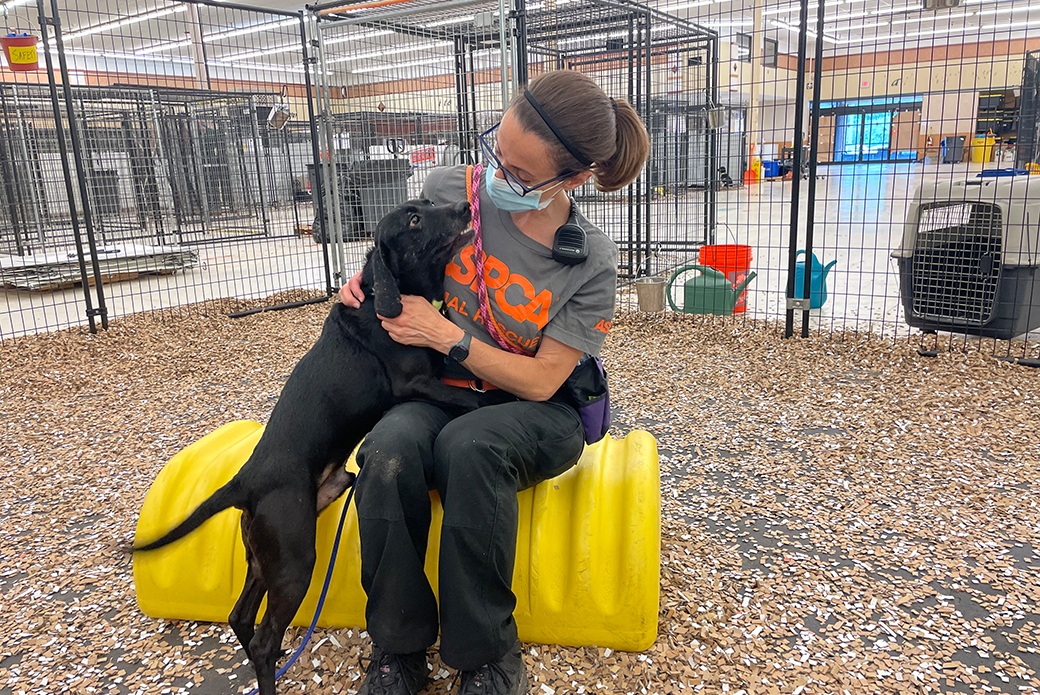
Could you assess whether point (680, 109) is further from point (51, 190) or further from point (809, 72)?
point (51, 190)

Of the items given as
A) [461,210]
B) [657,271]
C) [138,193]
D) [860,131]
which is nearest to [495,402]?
[461,210]

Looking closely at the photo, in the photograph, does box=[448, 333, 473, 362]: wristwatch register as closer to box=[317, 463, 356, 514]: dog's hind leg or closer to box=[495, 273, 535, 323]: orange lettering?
box=[495, 273, 535, 323]: orange lettering

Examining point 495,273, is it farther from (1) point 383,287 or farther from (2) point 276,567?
(2) point 276,567

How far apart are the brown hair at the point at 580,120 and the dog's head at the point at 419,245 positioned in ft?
0.88

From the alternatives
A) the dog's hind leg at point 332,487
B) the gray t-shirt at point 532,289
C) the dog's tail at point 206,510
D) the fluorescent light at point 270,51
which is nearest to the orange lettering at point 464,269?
the gray t-shirt at point 532,289

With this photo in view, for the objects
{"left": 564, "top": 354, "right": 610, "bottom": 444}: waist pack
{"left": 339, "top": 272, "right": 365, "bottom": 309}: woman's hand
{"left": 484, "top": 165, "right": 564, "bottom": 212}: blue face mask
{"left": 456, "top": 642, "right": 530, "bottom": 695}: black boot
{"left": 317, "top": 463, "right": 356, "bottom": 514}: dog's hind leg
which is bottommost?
{"left": 456, "top": 642, "right": 530, "bottom": 695}: black boot

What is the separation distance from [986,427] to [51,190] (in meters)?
11.5

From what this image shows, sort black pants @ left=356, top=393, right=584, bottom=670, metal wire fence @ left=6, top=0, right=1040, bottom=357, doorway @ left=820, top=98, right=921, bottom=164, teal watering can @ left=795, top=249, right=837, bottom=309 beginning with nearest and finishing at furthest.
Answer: black pants @ left=356, top=393, right=584, bottom=670 → metal wire fence @ left=6, top=0, right=1040, bottom=357 → teal watering can @ left=795, top=249, right=837, bottom=309 → doorway @ left=820, top=98, right=921, bottom=164

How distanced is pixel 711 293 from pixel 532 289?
3.43 metres

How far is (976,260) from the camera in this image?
3.92 meters

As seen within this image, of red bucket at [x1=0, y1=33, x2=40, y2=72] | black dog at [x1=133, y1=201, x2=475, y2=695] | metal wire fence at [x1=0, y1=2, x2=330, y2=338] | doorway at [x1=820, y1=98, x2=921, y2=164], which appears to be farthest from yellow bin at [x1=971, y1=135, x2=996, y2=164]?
red bucket at [x1=0, y1=33, x2=40, y2=72]

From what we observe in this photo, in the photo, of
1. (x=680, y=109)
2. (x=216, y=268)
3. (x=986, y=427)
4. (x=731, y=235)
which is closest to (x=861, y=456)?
(x=986, y=427)

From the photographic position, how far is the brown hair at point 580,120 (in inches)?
58.9

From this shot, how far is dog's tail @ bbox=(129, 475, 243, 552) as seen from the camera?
1476 millimetres
